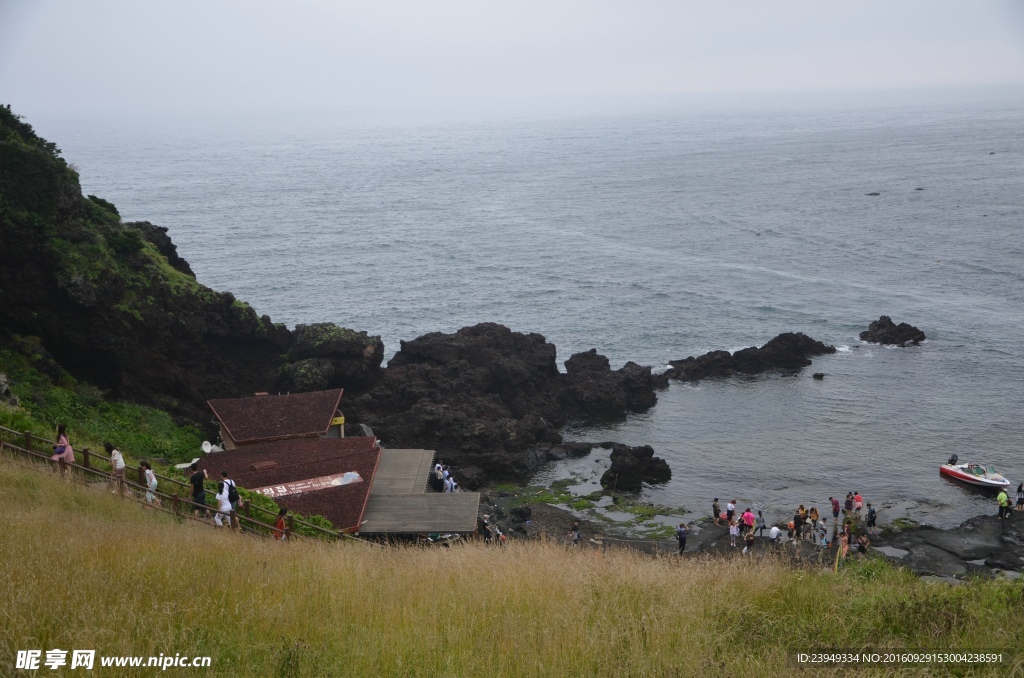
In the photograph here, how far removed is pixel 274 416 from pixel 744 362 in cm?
3009

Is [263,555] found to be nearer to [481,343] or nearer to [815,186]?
[481,343]

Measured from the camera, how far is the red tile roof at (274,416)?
1155 inches

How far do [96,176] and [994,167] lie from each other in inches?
5952

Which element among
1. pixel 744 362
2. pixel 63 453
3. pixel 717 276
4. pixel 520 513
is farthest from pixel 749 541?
pixel 717 276

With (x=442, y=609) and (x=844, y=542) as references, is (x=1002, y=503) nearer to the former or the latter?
(x=844, y=542)

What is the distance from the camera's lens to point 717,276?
7375cm

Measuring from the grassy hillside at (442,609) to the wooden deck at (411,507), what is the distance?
28.2 ft

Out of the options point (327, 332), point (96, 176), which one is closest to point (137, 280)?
point (327, 332)

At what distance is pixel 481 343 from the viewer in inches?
1799

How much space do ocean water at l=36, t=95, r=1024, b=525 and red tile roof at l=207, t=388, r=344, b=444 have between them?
11.6 meters

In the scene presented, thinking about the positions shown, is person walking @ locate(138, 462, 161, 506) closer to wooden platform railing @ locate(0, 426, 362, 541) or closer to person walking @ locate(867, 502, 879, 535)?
wooden platform railing @ locate(0, 426, 362, 541)

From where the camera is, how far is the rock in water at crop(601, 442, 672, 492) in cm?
3578

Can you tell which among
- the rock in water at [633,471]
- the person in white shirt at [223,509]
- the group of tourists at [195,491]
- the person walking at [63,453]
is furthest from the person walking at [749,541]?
the person walking at [63,453]

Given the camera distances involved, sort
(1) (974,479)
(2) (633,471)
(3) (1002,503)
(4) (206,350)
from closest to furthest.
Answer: (3) (1002,503), (1) (974,479), (2) (633,471), (4) (206,350)
